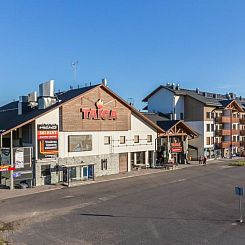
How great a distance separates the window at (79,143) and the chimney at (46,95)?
13.4 ft

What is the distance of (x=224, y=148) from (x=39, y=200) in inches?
1747

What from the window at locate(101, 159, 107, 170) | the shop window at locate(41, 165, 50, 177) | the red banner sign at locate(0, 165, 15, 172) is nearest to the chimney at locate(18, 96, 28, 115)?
the shop window at locate(41, 165, 50, 177)

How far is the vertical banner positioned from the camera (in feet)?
108

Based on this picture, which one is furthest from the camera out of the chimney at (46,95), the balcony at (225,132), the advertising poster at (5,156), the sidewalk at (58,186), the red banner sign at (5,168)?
the balcony at (225,132)

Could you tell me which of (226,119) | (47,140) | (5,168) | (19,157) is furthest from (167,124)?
(5,168)

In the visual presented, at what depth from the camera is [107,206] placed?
23.7m

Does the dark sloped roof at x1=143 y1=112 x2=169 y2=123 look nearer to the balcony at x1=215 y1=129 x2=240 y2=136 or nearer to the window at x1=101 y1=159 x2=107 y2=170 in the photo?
the balcony at x1=215 y1=129 x2=240 y2=136

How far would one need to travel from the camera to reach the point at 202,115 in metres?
56.9

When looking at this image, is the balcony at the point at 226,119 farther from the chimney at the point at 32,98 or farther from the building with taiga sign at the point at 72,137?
the chimney at the point at 32,98

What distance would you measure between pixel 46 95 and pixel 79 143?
6186mm

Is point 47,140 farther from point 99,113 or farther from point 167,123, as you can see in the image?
point 167,123

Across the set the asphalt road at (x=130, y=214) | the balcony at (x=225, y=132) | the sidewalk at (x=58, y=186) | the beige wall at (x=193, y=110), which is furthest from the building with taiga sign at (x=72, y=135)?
the balcony at (x=225, y=132)

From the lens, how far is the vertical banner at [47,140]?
1293 inches

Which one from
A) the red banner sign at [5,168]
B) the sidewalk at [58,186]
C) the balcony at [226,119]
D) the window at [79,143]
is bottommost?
the sidewalk at [58,186]
